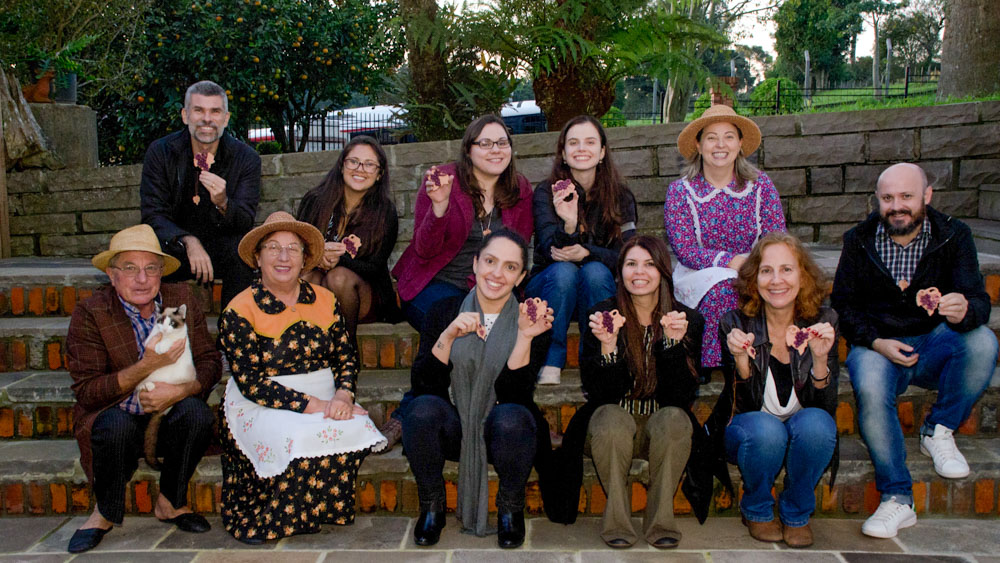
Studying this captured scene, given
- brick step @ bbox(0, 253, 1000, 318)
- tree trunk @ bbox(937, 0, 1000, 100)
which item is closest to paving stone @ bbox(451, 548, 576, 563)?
brick step @ bbox(0, 253, 1000, 318)

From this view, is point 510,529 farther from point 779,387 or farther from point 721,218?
point 721,218

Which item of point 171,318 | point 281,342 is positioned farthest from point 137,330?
point 281,342

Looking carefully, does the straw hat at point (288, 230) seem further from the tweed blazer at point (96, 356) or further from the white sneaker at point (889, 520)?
the white sneaker at point (889, 520)

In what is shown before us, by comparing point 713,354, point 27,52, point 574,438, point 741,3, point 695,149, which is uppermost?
point 741,3

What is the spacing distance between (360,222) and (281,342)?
Answer: 90cm

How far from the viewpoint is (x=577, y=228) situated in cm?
369

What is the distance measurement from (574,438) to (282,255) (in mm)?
1362

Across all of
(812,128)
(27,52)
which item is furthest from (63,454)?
(812,128)

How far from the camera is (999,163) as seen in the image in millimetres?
5188

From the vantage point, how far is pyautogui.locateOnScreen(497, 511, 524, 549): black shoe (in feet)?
9.58

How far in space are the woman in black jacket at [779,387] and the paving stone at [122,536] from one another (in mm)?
2226

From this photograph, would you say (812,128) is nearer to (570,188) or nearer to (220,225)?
(570,188)

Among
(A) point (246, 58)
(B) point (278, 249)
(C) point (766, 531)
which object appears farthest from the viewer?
(A) point (246, 58)

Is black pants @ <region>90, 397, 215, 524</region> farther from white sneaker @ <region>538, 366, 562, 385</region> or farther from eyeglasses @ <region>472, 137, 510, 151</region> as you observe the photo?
eyeglasses @ <region>472, 137, 510, 151</region>
